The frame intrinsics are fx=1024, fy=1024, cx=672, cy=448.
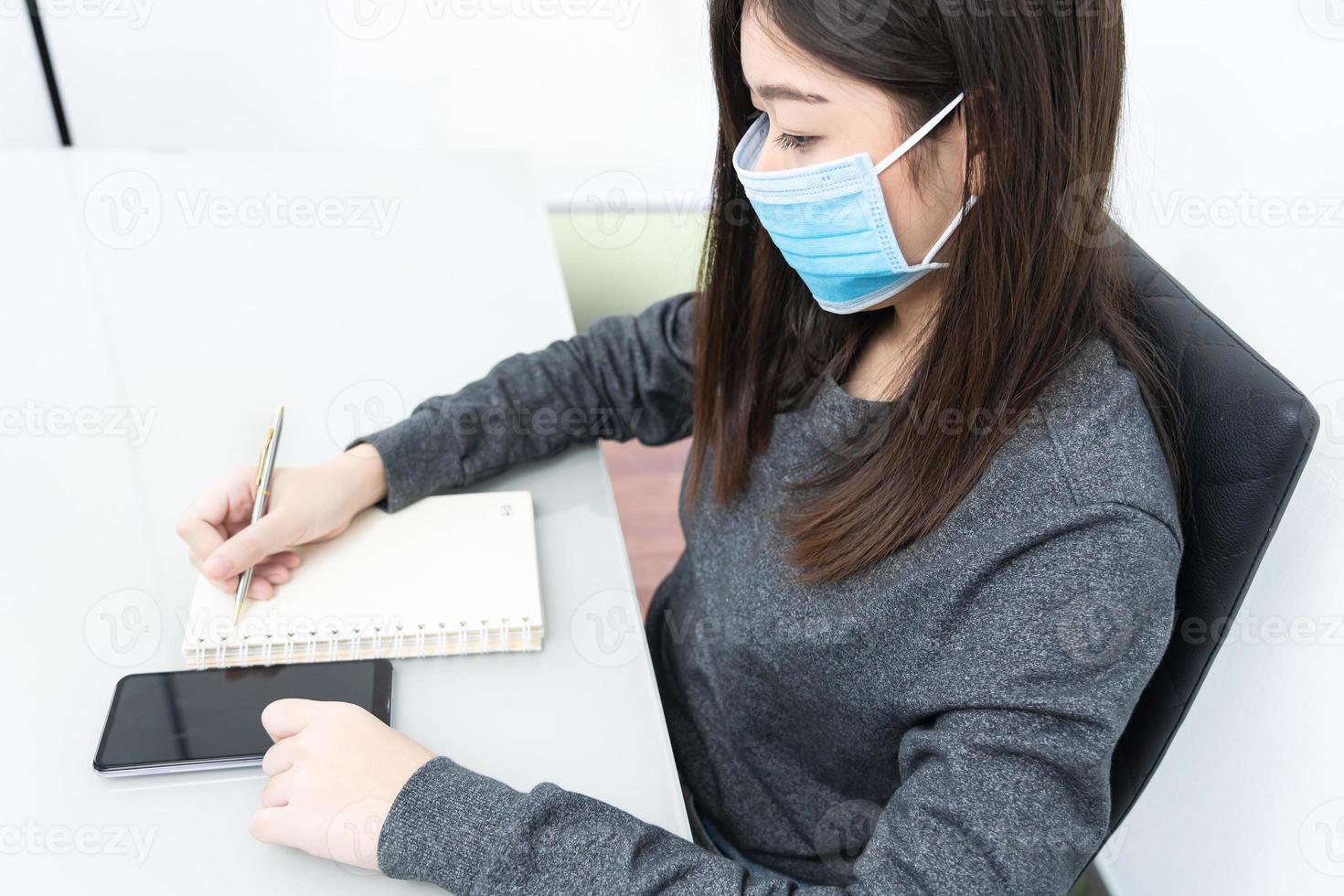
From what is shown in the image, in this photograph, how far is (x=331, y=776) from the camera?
24.1 inches

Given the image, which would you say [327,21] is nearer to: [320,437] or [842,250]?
[320,437]

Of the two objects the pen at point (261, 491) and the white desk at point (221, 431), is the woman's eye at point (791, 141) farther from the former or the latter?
the pen at point (261, 491)

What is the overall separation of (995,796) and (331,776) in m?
0.39

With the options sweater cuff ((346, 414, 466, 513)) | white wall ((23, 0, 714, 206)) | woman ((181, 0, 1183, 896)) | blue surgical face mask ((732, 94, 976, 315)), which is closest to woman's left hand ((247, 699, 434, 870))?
woman ((181, 0, 1183, 896))

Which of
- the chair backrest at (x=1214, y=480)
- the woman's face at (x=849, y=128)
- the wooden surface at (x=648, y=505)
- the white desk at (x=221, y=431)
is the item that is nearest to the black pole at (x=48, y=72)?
the white desk at (x=221, y=431)

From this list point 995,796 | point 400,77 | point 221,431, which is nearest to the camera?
point 995,796

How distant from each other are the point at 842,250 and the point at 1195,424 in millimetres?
257

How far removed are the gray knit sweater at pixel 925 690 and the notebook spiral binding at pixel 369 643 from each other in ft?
0.42

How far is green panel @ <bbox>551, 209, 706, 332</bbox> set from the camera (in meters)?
1.61

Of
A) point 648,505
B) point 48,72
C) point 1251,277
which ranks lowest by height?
point 648,505

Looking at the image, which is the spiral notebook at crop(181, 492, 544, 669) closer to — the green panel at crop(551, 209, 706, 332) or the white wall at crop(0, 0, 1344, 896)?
the white wall at crop(0, 0, 1344, 896)

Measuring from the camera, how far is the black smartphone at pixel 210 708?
25.3 inches

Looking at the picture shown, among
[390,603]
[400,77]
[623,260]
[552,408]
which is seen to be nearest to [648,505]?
[623,260]

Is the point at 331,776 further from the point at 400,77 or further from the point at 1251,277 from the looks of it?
the point at 400,77
